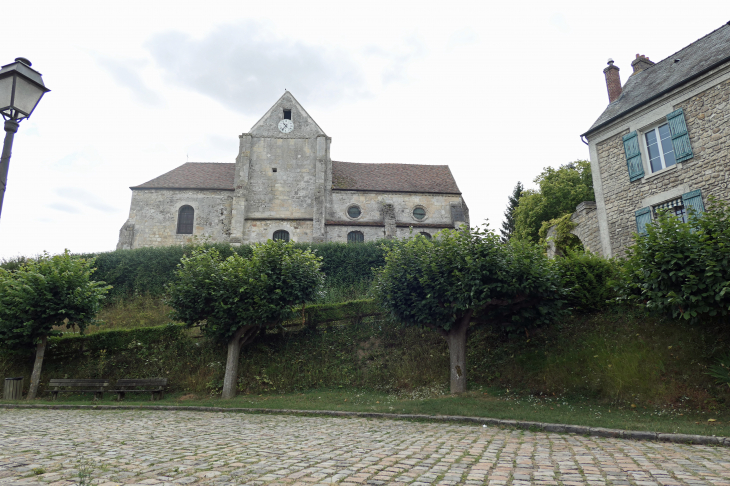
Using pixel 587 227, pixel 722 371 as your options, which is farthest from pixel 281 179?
pixel 722 371

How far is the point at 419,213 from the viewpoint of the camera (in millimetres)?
31719

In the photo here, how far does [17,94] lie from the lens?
180 inches

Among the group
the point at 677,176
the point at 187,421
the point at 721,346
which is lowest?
the point at 187,421

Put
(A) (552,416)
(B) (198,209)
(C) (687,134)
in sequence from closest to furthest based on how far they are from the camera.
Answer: (A) (552,416), (C) (687,134), (B) (198,209)

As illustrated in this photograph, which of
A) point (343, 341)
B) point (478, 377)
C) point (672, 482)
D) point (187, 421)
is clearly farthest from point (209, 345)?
→ point (672, 482)

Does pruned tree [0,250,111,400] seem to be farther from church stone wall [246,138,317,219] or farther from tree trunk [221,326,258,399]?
church stone wall [246,138,317,219]

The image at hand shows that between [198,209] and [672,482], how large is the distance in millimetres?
30528

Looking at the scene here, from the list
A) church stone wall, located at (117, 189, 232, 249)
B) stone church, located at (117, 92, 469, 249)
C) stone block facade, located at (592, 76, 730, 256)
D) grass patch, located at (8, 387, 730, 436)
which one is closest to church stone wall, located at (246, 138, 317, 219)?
stone church, located at (117, 92, 469, 249)

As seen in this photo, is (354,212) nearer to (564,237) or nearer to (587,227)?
(564,237)

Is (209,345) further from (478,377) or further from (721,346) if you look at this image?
(721,346)

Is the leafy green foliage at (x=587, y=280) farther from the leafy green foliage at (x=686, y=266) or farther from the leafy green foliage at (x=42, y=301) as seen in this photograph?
the leafy green foliage at (x=42, y=301)

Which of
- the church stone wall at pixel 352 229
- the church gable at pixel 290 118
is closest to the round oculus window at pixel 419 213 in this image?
the church stone wall at pixel 352 229

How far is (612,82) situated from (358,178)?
18.2 meters

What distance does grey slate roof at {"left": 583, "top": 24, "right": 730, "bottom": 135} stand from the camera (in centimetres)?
1431
